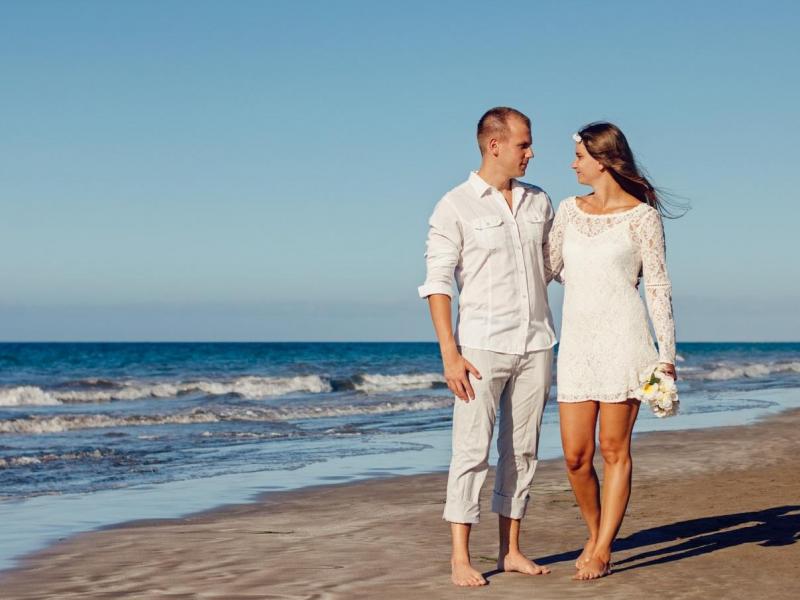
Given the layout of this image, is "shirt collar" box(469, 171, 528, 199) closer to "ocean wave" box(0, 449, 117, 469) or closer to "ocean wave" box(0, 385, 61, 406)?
"ocean wave" box(0, 449, 117, 469)

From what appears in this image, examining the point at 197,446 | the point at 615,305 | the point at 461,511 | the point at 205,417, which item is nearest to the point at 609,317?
the point at 615,305

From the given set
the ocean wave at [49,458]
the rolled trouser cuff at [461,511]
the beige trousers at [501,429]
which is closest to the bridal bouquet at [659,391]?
the beige trousers at [501,429]

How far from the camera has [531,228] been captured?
4668 mm

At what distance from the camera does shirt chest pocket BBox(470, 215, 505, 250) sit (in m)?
4.54

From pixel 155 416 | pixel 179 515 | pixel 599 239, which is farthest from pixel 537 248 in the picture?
pixel 155 416

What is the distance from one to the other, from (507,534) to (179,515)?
3.35m

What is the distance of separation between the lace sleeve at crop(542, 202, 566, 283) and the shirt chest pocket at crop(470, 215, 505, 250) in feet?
1.13

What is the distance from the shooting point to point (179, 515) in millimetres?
7484

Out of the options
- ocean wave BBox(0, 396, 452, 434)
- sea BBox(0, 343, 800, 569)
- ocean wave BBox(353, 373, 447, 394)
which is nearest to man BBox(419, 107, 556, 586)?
sea BBox(0, 343, 800, 569)

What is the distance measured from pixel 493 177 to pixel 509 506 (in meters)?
1.48

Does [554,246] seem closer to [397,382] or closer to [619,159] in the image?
[619,159]

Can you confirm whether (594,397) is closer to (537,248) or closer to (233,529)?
(537,248)

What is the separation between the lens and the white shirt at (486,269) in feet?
14.9

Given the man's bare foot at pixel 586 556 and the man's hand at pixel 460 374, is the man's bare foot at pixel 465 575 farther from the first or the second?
the man's hand at pixel 460 374
